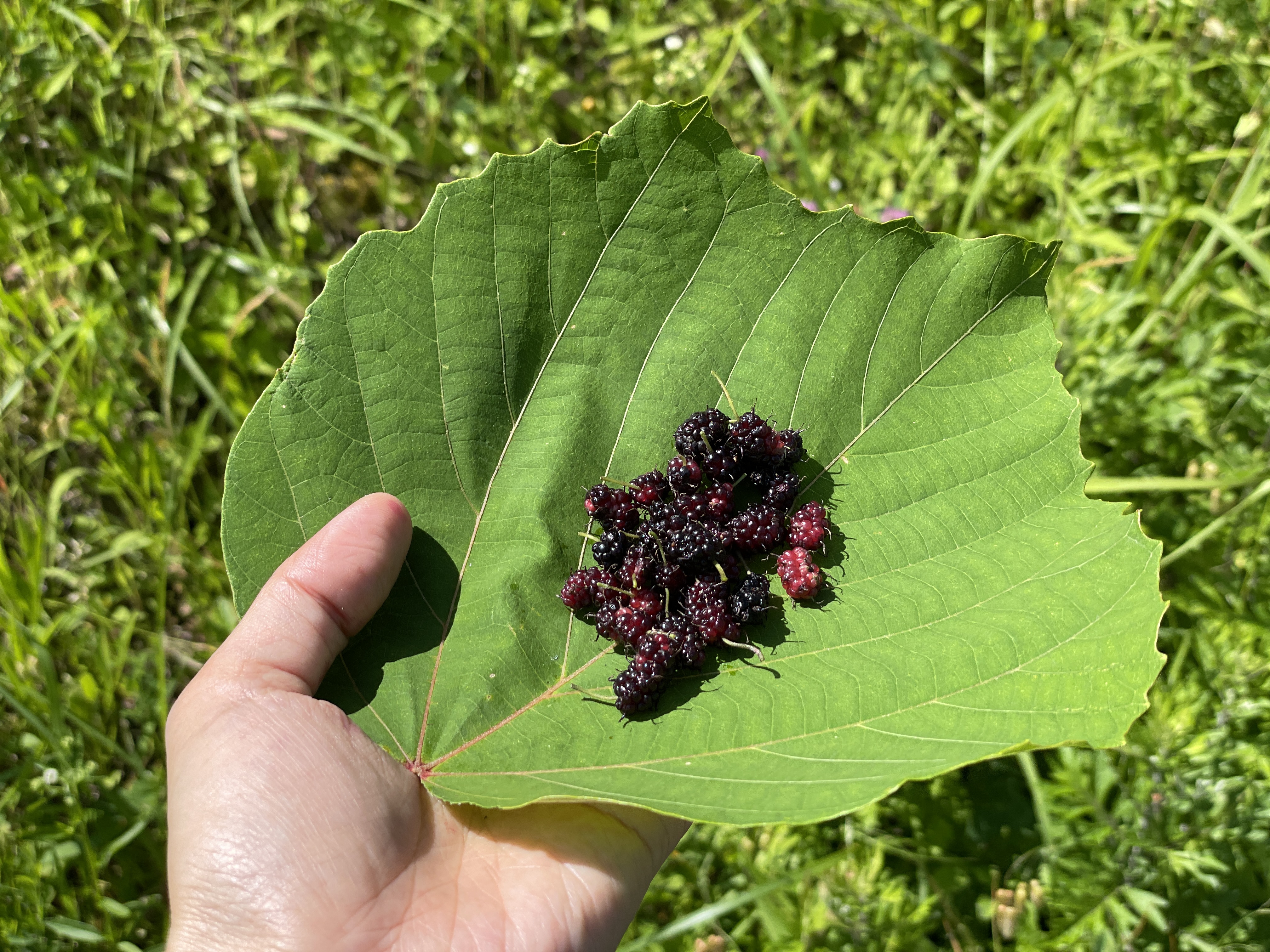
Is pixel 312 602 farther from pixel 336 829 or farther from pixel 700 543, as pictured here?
pixel 700 543

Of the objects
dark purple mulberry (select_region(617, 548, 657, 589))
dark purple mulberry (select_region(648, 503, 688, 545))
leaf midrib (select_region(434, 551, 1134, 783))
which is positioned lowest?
leaf midrib (select_region(434, 551, 1134, 783))

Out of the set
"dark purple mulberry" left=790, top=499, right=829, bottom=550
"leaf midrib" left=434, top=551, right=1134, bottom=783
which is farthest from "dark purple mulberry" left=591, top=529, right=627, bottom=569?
"leaf midrib" left=434, top=551, right=1134, bottom=783

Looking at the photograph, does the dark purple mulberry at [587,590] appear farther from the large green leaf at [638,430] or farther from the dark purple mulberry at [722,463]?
the dark purple mulberry at [722,463]

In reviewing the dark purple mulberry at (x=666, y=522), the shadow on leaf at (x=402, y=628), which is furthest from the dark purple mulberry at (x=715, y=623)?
the shadow on leaf at (x=402, y=628)

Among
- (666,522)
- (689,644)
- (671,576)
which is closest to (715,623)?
(689,644)

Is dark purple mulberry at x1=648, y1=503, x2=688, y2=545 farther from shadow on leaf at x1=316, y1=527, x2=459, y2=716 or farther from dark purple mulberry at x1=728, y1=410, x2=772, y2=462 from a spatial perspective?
shadow on leaf at x1=316, y1=527, x2=459, y2=716

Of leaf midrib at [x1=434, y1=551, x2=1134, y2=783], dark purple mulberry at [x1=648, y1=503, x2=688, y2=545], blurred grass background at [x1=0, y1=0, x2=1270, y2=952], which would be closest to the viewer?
leaf midrib at [x1=434, y1=551, x2=1134, y2=783]
